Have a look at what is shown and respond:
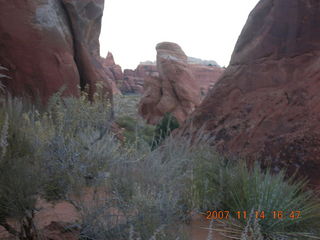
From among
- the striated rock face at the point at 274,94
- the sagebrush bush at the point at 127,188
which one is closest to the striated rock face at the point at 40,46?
the striated rock face at the point at 274,94

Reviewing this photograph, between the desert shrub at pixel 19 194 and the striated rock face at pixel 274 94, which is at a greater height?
the striated rock face at pixel 274 94

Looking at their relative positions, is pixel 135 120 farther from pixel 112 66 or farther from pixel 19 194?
pixel 112 66

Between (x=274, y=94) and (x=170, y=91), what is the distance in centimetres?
1996

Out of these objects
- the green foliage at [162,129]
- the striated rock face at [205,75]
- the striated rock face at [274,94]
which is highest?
the striated rock face at [205,75]

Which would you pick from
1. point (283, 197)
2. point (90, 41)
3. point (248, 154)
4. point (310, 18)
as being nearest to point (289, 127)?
point (248, 154)

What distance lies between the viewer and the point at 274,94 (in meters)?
5.08

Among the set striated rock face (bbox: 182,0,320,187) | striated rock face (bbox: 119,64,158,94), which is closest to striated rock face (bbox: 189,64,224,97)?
striated rock face (bbox: 119,64,158,94)

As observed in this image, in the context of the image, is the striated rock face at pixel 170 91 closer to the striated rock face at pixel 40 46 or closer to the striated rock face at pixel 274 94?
the striated rock face at pixel 40 46

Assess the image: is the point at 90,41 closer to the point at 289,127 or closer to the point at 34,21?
the point at 34,21

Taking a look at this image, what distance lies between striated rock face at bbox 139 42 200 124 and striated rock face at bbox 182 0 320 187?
17644 millimetres

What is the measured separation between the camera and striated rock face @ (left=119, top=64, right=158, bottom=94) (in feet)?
209

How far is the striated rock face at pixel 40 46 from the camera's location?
27.5ft

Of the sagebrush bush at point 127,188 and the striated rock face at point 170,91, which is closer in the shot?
the sagebrush bush at point 127,188

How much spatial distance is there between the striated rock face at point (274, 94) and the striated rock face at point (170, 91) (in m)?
17.6
